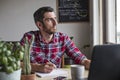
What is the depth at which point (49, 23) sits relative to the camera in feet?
7.75

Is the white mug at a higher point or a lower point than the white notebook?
higher

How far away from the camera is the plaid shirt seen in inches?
92.1

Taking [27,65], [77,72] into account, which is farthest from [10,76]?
[77,72]

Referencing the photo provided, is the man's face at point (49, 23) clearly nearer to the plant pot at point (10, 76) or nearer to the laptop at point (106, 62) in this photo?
the plant pot at point (10, 76)

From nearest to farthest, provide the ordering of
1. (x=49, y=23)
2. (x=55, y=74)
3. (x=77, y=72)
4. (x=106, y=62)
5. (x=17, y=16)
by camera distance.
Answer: (x=106, y=62)
(x=77, y=72)
(x=55, y=74)
(x=49, y=23)
(x=17, y=16)

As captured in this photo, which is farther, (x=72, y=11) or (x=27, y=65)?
(x=72, y=11)

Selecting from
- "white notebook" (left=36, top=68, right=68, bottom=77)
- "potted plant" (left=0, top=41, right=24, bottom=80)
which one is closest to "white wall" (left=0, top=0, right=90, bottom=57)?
"white notebook" (left=36, top=68, right=68, bottom=77)

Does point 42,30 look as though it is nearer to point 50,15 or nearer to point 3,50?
point 50,15

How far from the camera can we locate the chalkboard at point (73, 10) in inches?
162

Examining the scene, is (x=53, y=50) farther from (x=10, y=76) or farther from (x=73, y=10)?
(x=73, y=10)

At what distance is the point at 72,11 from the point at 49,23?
1.83 meters

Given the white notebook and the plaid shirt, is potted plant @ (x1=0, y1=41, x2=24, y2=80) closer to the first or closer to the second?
the white notebook

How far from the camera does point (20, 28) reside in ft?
13.5

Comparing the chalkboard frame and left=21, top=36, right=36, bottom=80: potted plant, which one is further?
the chalkboard frame
